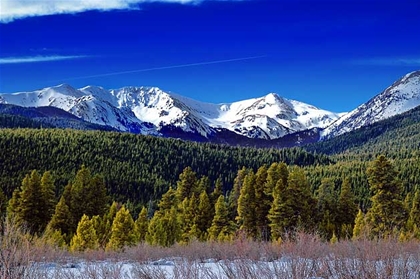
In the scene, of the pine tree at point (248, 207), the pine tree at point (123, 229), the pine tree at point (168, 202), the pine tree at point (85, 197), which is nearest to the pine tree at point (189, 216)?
the pine tree at point (168, 202)

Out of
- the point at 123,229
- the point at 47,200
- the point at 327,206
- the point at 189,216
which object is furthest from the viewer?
the point at 327,206

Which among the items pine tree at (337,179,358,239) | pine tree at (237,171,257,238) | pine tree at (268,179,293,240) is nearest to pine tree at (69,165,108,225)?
pine tree at (237,171,257,238)

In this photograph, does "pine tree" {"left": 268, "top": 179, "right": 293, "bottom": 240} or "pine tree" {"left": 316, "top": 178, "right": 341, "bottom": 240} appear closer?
"pine tree" {"left": 268, "top": 179, "right": 293, "bottom": 240}

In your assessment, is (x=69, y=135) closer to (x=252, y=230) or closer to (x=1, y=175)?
(x=1, y=175)

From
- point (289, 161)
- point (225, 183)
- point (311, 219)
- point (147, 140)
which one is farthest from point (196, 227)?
point (289, 161)

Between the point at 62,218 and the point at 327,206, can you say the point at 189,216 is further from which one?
the point at 327,206

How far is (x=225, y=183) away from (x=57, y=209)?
121 m

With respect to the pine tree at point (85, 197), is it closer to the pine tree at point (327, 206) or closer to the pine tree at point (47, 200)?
the pine tree at point (47, 200)

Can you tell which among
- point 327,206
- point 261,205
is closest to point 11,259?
point 261,205

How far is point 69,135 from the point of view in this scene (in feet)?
521

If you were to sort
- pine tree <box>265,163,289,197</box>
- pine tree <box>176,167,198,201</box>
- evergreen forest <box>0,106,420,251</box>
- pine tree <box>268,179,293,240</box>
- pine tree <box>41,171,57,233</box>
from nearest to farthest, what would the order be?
evergreen forest <box>0,106,420,251</box> < pine tree <box>268,179,293,240</box> < pine tree <box>265,163,289,197</box> < pine tree <box>41,171,57,233</box> < pine tree <box>176,167,198,201</box>

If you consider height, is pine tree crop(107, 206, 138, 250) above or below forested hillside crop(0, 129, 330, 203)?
below

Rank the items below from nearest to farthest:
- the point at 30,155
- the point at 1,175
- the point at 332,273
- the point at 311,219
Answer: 1. the point at 332,273
2. the point at 311,219
3. the point at 1,175
4. the point at 30,155

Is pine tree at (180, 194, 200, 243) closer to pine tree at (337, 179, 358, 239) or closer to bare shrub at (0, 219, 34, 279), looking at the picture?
pine tree at (337, 179, 358, 239)
